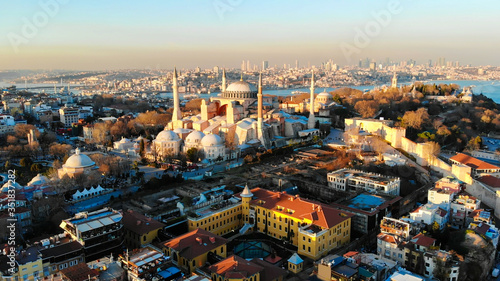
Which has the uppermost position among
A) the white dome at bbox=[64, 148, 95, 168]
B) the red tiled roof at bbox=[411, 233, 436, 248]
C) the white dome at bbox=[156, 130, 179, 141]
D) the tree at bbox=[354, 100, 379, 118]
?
the tree at bbox=[354, 100, 379, 118]

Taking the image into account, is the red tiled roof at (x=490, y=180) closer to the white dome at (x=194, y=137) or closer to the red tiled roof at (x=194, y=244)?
the red tiled roof at (x=194, y=244)

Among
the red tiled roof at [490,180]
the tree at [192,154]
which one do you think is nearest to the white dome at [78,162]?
the tree at [192,154]

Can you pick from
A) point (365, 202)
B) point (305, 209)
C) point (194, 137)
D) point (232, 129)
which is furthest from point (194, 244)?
point (232, 129)

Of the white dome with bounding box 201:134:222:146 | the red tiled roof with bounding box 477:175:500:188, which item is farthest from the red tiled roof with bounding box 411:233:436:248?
the white dome with bounding box 201:134:222:146

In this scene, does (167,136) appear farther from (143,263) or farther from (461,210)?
(461,210)

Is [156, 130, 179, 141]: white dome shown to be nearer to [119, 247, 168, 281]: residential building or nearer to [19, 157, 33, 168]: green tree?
[19, 157, 33, 168]: green tree

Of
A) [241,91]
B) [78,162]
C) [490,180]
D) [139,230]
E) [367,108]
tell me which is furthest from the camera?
[367,108]
